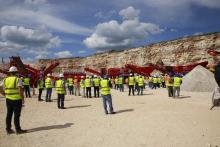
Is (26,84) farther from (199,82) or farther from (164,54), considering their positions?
(164,54)

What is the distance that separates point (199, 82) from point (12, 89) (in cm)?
1927

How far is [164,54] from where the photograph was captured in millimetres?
58906

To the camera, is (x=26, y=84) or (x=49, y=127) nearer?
(x=49, y=127)

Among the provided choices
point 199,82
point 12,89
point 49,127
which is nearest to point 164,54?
point 199,82

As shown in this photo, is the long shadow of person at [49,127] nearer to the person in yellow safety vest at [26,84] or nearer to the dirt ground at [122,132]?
the dirt ground at [122,132]

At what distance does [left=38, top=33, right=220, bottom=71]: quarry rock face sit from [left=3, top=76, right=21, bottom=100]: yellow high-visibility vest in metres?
45.3

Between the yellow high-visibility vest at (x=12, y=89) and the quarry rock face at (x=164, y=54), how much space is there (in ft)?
148

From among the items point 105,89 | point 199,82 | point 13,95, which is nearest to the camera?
point 13,95

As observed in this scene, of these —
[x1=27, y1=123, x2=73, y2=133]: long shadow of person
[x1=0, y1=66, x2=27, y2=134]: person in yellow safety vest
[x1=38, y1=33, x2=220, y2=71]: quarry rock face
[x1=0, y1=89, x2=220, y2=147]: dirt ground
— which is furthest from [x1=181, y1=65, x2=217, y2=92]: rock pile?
[x1=38, y1=33, x2=220, y2=71]: quarry rock face

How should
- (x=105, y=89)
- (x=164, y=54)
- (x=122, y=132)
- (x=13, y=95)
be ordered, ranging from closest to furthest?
(x=122, y=132)
(x=13, y=95)
(x=105, y=89)
(x=164, y=54)

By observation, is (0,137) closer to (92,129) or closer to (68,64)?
(92,129)

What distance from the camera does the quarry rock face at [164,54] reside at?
50094 millimetres

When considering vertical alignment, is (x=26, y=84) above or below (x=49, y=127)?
above

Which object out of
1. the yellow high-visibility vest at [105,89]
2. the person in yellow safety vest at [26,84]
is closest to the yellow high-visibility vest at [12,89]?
the yellow high-visibility vest at [105,89]
